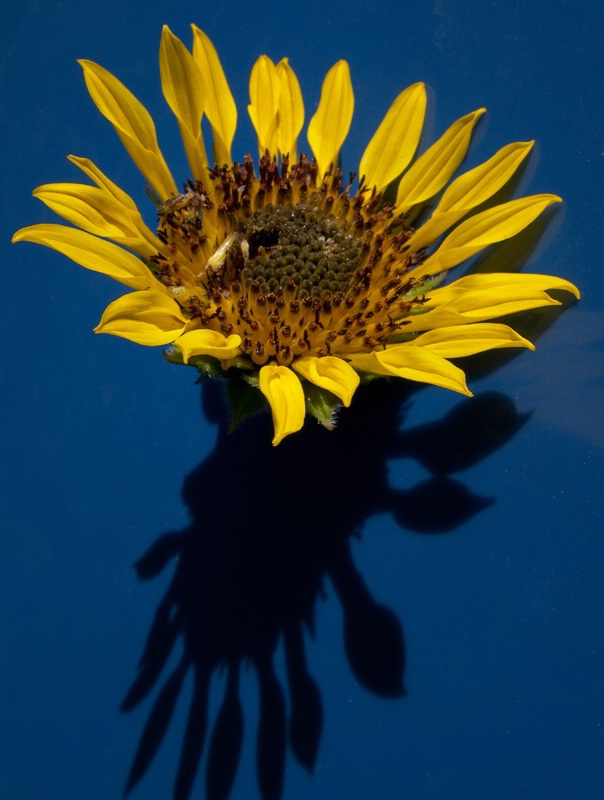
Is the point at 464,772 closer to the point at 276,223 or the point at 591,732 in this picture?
the point at 591,732

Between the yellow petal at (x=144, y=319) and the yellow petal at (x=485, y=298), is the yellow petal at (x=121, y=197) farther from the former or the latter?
the yellow petal at (x=485, y=298)

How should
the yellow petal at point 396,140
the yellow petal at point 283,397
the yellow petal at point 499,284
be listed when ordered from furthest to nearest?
the yellow petal at point 396,140 < the yellow petal at point 499,284 < the yellow petal at point 283,397

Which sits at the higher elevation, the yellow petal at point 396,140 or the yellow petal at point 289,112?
the yellow petal at point 289,112

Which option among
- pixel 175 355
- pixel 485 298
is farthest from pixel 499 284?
pixel 175 355

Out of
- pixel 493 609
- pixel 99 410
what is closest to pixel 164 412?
pixel 99 410

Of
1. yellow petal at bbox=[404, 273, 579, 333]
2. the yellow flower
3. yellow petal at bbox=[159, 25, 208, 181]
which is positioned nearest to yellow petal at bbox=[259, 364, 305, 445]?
the yellow flower

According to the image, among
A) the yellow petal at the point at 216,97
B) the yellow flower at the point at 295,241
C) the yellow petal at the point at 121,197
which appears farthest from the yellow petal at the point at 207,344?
the yellow petal at the point at 216,97
